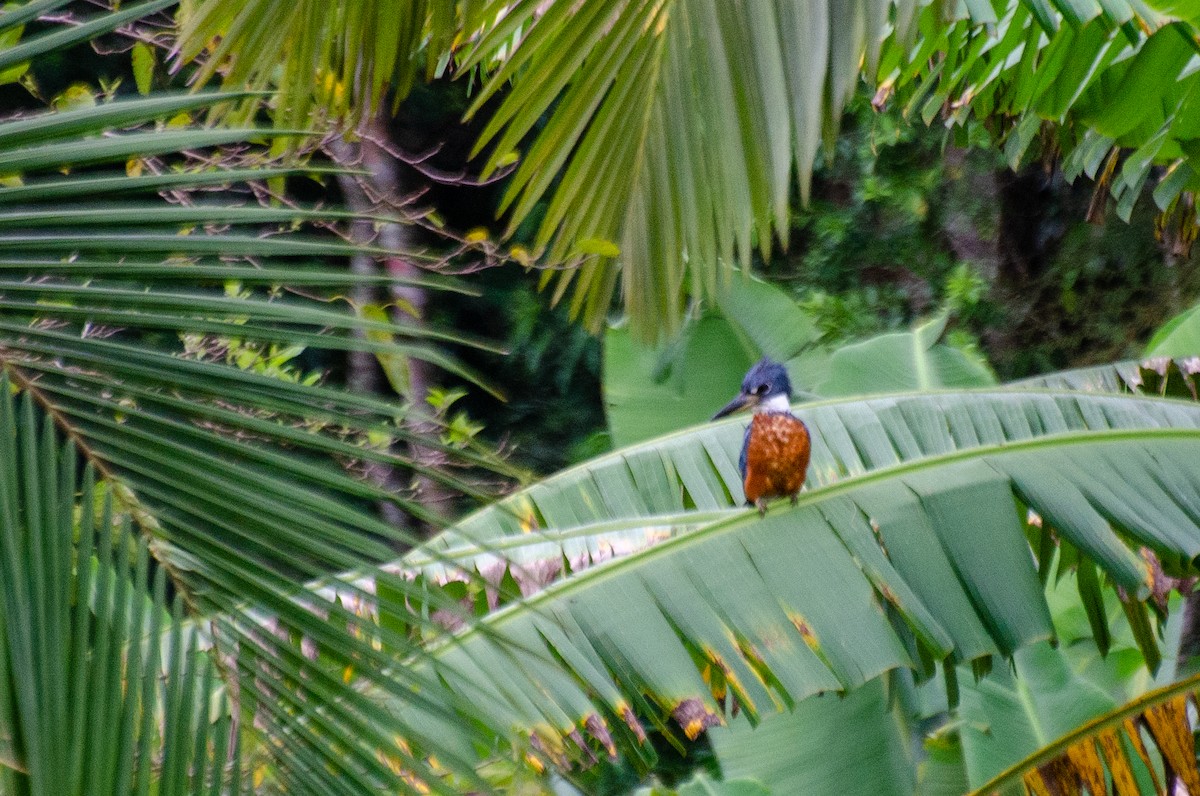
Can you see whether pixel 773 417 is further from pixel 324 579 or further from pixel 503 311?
pixel 503 311

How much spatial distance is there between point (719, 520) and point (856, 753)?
81 cm

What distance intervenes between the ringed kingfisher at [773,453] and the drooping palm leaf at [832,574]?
15cm

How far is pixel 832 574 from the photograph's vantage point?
183cm

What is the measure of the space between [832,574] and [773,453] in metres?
0.50

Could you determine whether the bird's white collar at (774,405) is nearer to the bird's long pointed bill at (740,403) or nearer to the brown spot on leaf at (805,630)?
the bird's long pointed bill at (740,403)

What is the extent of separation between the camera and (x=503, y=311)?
6379mm

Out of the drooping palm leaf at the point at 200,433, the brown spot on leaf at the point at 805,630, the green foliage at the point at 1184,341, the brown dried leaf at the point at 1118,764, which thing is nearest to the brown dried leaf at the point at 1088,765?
the brown dried leaf at the point at 1118,764

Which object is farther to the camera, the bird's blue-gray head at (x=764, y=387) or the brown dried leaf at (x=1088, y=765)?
the bird's blue-gray head at (x=764, y=387)

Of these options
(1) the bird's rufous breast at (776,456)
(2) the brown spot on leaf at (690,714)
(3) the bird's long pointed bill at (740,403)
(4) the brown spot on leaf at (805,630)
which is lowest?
(2) the brown spot on leaf at (690,714)

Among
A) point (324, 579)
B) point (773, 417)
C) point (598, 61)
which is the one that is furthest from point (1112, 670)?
point (324, 579)

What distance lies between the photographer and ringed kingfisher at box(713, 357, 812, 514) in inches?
87.7

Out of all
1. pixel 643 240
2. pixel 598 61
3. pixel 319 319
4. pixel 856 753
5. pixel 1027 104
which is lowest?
pixel 856 753

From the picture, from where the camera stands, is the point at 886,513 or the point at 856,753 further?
the point at 856,753

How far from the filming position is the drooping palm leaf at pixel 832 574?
1683 mm
